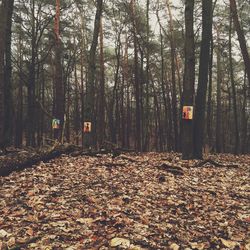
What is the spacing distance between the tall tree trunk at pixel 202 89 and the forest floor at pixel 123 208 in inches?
79.2

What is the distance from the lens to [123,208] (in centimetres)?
534

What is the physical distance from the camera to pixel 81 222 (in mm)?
4781

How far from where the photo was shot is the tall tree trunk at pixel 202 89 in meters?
10.4

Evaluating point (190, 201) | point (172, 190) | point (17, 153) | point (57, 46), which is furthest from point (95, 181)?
point (57, 46)

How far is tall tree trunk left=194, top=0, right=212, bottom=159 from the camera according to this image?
1039 centimetres

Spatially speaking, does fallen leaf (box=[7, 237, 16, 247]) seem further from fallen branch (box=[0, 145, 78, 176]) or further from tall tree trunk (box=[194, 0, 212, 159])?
tall tree trunk (box=[194, 0, 212, 159])

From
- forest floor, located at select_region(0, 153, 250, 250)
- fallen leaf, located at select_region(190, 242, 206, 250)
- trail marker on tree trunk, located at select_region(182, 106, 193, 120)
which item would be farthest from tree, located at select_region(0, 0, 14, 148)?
fallen leaf, located at select_region(190, 242, 206, 250)

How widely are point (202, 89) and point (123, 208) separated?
6.57 metres

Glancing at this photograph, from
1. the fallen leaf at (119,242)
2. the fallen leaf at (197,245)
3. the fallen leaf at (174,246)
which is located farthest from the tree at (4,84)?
the fallen leaf at (197,245)

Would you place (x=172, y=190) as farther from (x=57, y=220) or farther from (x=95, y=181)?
(x=57, y=220)

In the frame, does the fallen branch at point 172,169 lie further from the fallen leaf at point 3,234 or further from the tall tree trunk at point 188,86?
the fallen leaf at point 3,234

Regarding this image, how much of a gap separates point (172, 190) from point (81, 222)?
2354mm

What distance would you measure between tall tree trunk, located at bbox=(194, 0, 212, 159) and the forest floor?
201 centimetres

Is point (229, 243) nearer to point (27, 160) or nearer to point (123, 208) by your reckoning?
point (123, 208)
